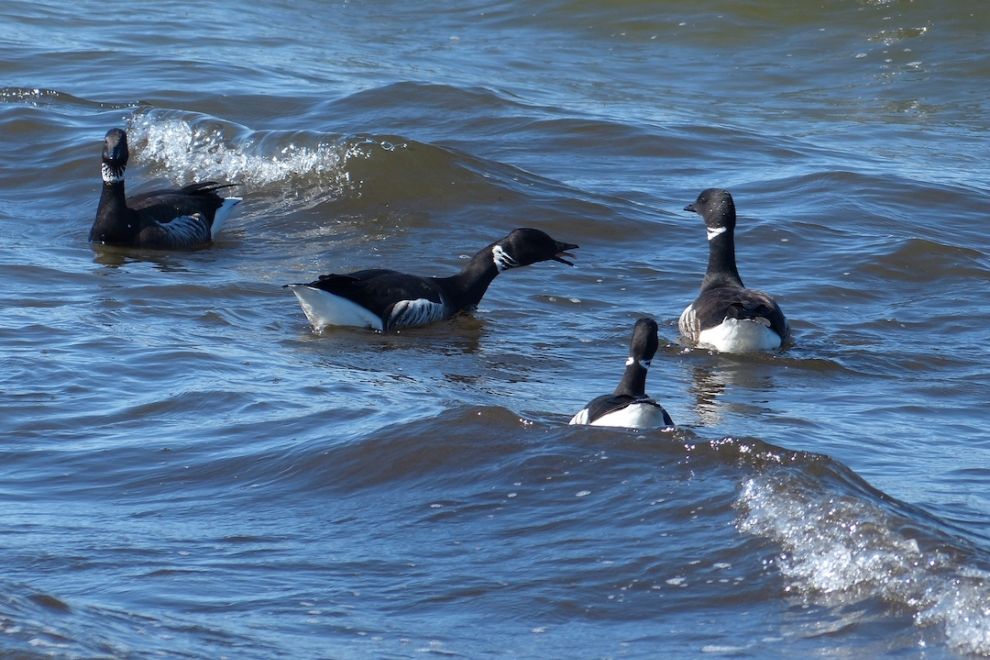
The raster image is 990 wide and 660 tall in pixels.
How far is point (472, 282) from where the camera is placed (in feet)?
35.7

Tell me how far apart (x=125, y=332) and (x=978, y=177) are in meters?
8.96

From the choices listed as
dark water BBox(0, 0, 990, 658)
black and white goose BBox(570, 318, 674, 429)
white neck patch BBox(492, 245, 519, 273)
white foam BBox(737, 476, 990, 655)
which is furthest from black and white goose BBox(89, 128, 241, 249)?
white foam BBox(737, 476, 990, 655)

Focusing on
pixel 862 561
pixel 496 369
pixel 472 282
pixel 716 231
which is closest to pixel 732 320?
pixel 716 231

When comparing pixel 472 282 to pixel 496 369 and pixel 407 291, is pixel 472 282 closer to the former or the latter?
pixel 407 291

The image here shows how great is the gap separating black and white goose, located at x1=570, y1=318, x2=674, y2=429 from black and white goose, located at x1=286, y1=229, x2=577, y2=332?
2.69 metres

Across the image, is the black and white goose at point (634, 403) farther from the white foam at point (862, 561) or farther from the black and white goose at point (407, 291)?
the black and white goose at point (407, 291)

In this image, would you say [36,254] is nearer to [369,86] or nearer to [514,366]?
[514,366]

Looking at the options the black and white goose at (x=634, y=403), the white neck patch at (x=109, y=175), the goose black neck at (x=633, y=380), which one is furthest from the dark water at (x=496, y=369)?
the white neck patch at (x=109, y=175)

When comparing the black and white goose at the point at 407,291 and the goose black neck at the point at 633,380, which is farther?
the black and white goose at the point at 407,291

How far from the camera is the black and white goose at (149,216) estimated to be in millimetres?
12578

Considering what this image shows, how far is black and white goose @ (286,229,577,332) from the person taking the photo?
10039mm

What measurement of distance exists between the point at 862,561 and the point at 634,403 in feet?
5.71

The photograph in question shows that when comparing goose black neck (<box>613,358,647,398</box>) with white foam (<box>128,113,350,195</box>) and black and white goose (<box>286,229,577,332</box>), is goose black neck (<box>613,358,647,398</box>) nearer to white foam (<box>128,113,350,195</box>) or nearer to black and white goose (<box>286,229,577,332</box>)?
black and white goose (<box>286,229,577,332</box>)

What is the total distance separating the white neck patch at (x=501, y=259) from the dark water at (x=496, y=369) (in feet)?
1.07
